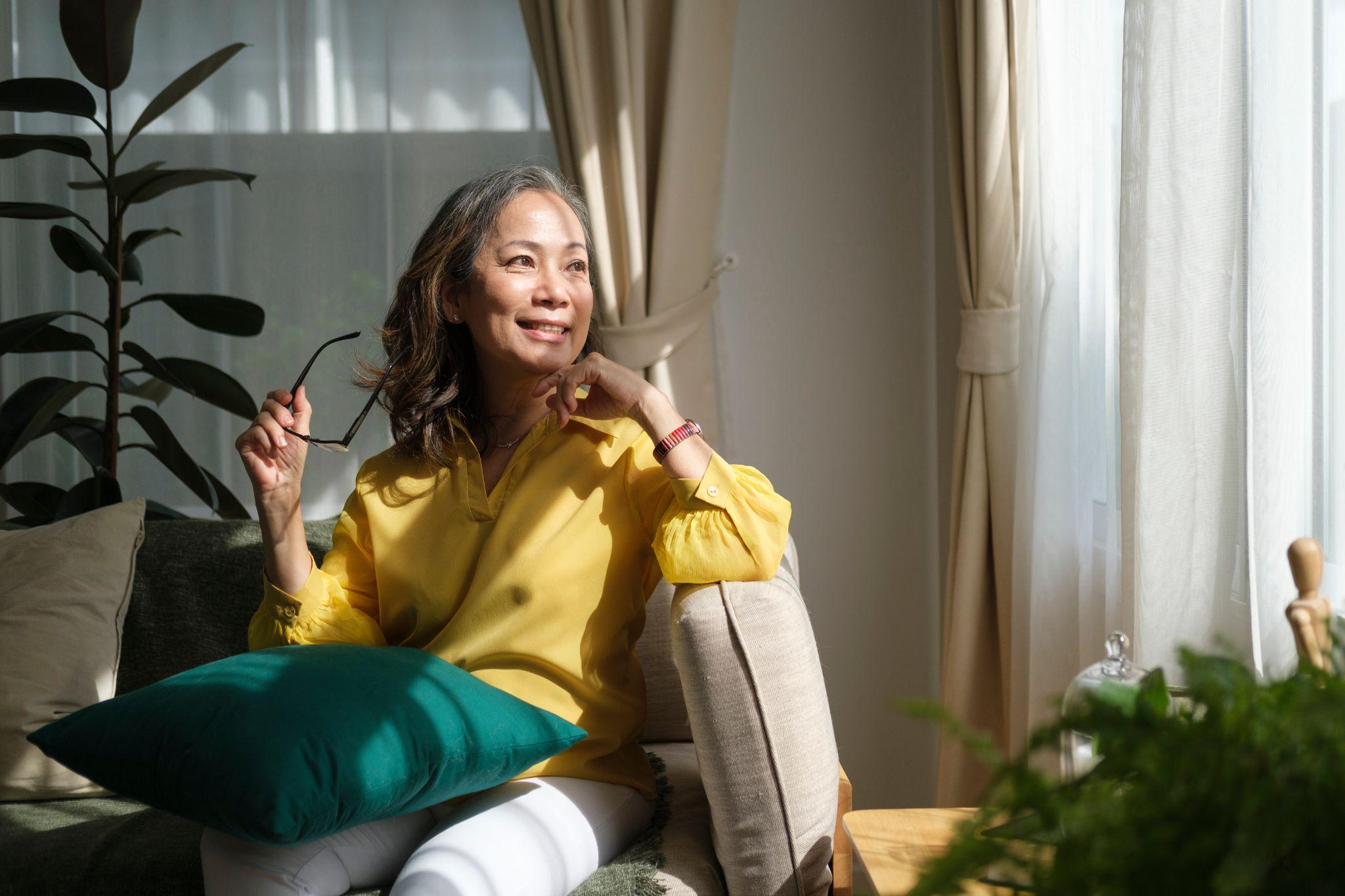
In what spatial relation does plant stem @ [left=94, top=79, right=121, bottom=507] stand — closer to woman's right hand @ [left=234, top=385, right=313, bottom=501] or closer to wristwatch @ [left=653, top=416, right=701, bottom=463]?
woman's right hand @ [left=234, top=385, right=313, bottom=501]

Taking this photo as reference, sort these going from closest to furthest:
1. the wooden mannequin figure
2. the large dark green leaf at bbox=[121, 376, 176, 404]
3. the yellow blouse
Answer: the wooden mannequin figure < the yellow blouse < the large dark green leaf at bbox=[121, 376, 176, 404]

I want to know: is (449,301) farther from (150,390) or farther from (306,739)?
(150,390)

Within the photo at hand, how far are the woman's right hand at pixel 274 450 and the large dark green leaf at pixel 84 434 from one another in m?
1.03

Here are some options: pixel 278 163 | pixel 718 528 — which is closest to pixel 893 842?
pixel 718 528

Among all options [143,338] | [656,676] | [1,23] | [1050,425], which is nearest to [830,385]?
[1050,425]

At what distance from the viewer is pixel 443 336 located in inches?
65.9

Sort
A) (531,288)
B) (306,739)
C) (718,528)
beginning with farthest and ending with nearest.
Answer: (531,288), (718,528), (306,739)

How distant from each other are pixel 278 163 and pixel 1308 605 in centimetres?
279

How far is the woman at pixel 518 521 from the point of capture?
1.33 meters

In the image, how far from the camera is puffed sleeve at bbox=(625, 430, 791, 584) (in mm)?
1312

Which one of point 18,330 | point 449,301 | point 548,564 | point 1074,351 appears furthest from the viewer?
point 18,330

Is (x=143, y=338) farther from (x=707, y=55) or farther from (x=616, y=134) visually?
(x=707, y=55)

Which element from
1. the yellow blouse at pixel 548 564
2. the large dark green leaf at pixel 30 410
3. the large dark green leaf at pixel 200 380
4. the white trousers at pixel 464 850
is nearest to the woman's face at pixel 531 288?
the yellow blouse at pixel 548 564

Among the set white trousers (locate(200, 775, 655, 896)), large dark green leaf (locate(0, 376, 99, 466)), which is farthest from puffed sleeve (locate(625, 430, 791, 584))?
large dark green leaf (locate(0, 376, 99, 466))
